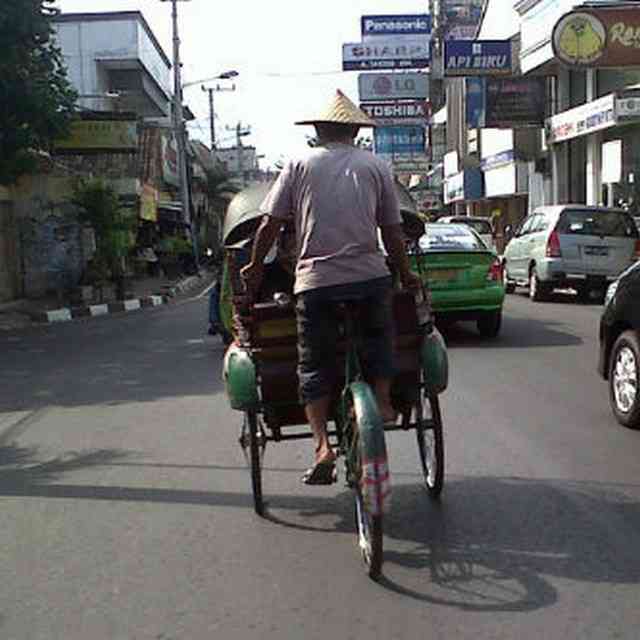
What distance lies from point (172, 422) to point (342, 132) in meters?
4.04

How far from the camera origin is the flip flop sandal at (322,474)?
5043 millimetres

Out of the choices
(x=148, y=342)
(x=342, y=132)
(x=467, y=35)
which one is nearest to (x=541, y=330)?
(x=148, y=342)

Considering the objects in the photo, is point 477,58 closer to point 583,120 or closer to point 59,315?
point 583,120

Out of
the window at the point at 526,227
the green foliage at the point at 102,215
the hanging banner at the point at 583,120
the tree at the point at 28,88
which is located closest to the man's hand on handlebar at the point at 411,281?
the tree at the point at 28,88

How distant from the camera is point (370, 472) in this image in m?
4.50

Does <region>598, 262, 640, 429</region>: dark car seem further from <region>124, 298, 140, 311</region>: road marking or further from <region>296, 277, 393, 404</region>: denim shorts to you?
<region>124, 298, 140, 311</region>: road marking

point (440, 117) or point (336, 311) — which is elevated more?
point (440, 117)

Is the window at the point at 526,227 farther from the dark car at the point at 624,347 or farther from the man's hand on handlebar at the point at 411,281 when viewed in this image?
the man's hand on handlebar at the point at 411,281

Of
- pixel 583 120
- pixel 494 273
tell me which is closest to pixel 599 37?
pixel 583 120

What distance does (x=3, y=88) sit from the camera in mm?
17875

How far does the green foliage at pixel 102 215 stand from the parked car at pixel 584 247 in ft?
34.7

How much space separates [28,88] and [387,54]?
48668 millimetres

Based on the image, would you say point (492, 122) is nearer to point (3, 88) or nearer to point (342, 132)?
point (3, 88)

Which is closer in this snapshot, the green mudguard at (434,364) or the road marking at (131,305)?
the green mudguard at (434,364)
